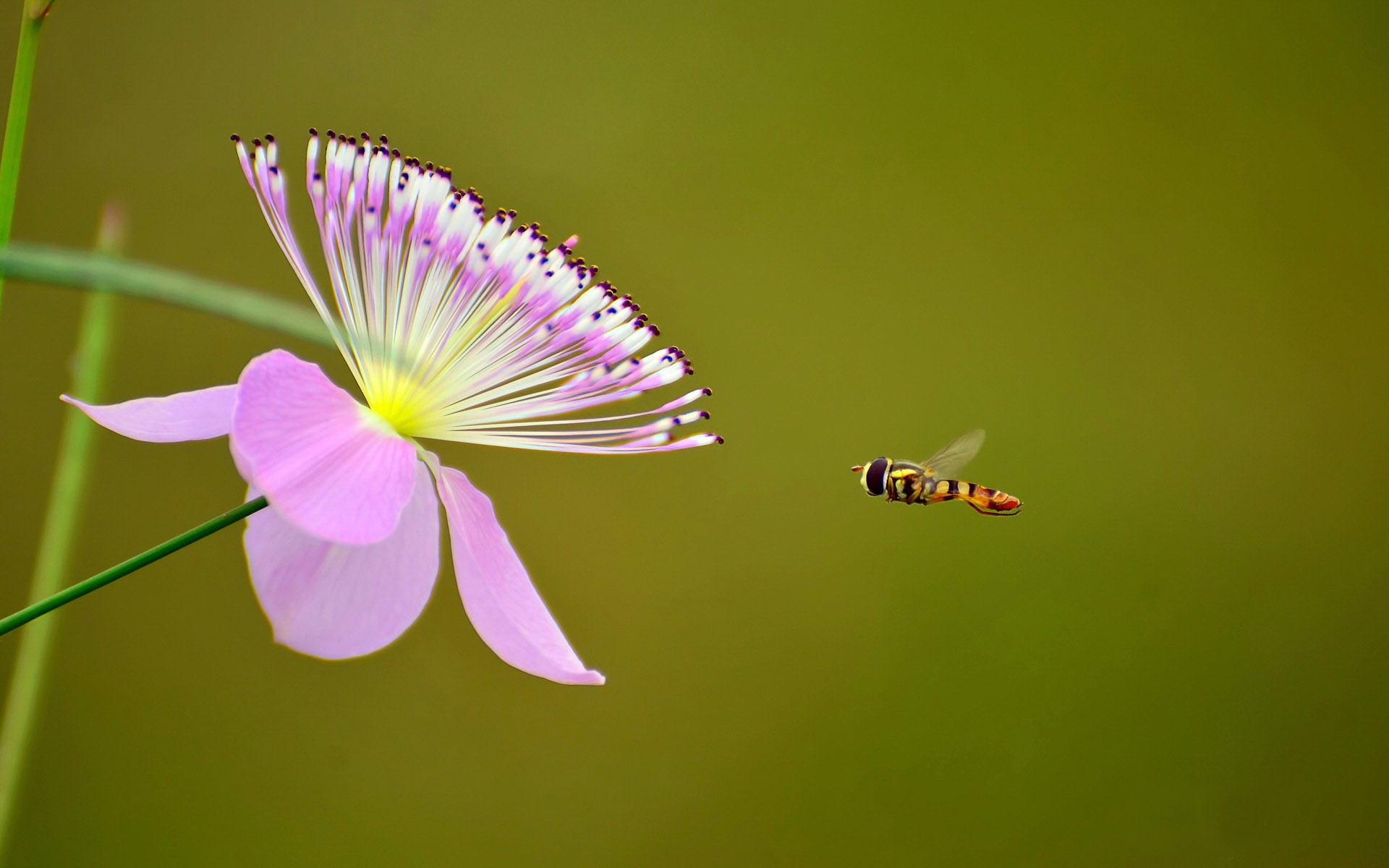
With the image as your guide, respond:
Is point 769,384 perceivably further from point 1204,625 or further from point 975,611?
point 1204,625

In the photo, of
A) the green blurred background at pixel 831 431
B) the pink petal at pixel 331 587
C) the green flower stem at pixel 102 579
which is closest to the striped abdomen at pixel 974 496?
the pink petal at pixel 331 587

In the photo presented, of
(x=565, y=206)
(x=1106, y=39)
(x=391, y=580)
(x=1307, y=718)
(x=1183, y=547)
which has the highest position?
(x=1106, y=39)

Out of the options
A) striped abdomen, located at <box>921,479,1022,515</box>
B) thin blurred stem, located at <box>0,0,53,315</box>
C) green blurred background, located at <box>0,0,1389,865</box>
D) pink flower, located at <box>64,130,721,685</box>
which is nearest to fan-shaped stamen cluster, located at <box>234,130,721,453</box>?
pink flower, located at <box>64,130,721,685</box>

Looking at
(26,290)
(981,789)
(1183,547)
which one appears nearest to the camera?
(26,290)

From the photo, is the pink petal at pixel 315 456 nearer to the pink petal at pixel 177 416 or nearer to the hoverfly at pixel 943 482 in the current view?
the pink petal at pixel 177 416

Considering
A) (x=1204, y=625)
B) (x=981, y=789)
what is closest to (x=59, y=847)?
(x=981, y=789)

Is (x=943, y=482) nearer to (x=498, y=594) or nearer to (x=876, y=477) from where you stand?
(x=876, y=477)

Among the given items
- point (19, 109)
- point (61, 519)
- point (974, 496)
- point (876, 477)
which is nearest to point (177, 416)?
point (61, 519)
